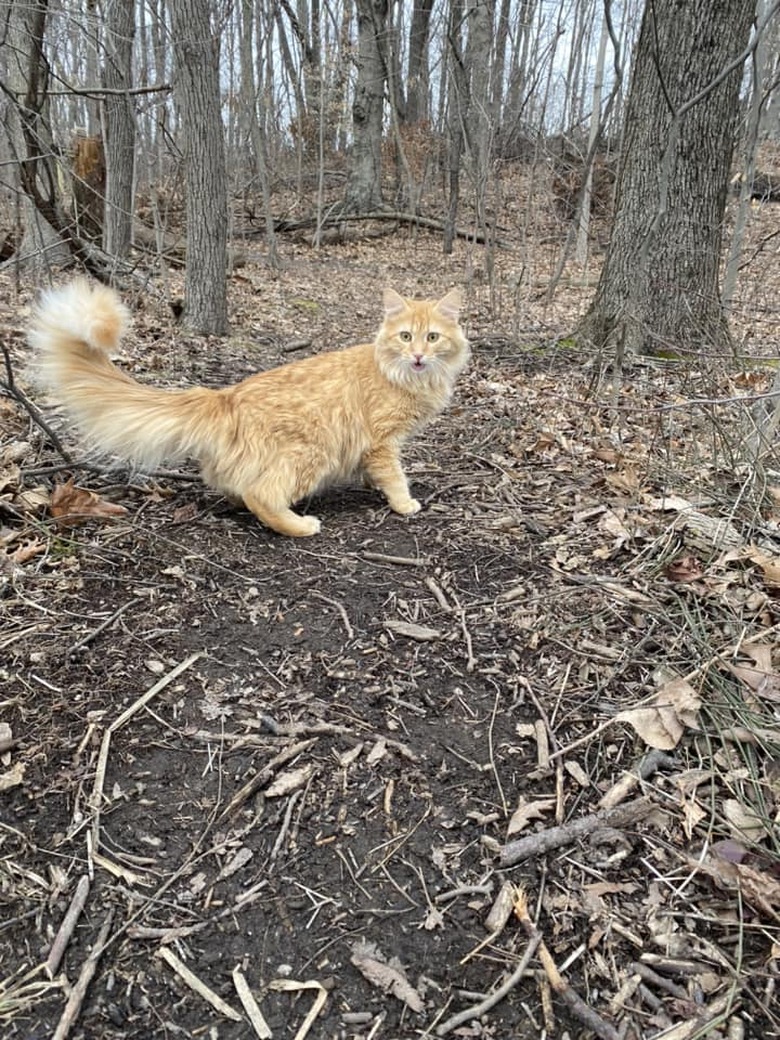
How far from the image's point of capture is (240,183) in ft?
58.0

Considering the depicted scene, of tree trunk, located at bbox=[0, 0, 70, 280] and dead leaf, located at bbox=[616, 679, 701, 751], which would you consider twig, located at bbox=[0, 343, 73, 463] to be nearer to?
tree trunk, located at bbox=[0, 0, 70, 280]

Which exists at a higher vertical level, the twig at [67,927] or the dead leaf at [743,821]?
the dead leaf at [743,821]

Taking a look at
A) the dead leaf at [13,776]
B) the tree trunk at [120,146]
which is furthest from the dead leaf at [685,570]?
the tree trunk at [120,146]

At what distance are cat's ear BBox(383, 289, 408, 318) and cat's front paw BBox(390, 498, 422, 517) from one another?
1217 millimetres

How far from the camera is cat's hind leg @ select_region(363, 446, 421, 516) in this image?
3.80 meters

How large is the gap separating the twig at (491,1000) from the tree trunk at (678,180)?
460cm

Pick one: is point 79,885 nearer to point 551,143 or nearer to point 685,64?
point 685,64

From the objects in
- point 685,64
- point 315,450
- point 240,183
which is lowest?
point 315,450

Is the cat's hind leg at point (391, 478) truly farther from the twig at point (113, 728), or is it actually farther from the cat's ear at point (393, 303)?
the twig at point (113, 728)

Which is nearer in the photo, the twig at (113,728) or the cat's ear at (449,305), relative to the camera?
the twig at (113,728)

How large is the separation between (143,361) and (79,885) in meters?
5.30

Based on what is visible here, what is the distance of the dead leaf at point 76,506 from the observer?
328 centimetres

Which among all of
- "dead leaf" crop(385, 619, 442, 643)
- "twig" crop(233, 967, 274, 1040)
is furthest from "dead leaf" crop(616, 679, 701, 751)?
"twig" crop(233, 967, 274, 1040)

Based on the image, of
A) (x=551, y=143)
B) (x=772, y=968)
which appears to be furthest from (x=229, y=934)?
(x=551, y=143)
